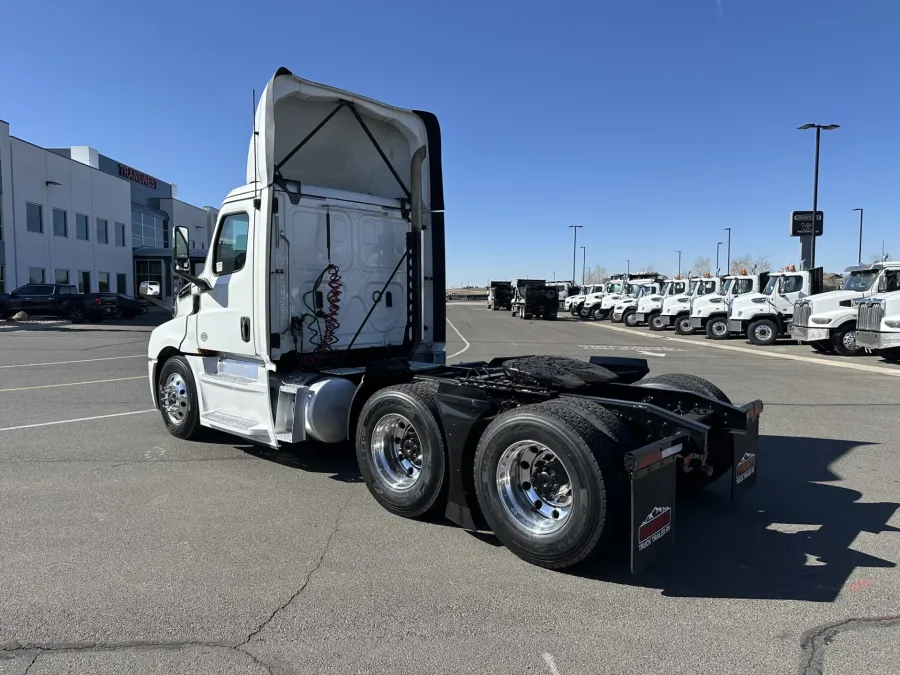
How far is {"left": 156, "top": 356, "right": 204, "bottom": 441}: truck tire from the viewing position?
6.81 meters

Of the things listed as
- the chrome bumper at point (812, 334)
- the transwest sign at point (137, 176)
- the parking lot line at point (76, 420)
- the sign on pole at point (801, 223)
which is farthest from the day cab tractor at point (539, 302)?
the parking lot line at point (76, 420)

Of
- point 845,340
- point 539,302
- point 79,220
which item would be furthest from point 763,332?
point 79,220

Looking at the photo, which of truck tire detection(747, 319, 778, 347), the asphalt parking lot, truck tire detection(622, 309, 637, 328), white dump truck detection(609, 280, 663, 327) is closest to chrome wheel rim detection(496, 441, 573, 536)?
the asphalt parking lot

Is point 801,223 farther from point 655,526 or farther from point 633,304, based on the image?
point 655,526

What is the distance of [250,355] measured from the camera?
5.93 metres

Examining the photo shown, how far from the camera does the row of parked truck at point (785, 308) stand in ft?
50.2

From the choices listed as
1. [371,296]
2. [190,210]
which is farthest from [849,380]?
[190,210]

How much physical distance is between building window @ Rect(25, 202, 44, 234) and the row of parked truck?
33089 mm

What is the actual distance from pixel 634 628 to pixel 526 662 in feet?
2.10

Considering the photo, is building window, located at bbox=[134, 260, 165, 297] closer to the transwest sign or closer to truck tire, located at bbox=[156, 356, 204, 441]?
the transwest sign

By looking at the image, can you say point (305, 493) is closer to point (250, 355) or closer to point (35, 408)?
point (250, 355)

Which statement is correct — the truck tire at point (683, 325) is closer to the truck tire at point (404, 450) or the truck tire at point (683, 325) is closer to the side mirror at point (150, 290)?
the side mirror at point (150, 290)

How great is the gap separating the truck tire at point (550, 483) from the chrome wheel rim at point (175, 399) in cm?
400

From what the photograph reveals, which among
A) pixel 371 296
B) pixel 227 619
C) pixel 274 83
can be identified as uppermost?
pixel 274 83
